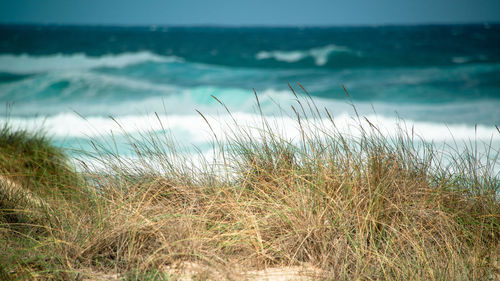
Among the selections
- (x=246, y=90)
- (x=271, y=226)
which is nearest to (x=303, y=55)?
(x=246, y=90)

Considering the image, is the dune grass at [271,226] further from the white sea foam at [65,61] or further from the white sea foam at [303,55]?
the white sea foam at [303,55]

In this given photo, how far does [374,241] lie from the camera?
2.03m

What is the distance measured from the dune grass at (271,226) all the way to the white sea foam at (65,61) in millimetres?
15744

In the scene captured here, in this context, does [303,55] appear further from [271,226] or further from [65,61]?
[271,226]

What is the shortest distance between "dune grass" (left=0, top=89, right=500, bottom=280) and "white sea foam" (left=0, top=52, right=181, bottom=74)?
51.7 ft

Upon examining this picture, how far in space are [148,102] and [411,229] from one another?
10293mm

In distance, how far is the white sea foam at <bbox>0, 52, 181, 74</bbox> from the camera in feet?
56.3

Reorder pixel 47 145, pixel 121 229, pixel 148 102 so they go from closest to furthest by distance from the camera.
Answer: pixel 121 229, pixel 47 145, pixel 148 102

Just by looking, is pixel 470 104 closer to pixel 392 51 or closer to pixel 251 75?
pixel 251 75

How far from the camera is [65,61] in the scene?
19078 millimetres

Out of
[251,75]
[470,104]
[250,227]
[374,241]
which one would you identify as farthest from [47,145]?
[251,75]

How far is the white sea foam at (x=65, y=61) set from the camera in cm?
1717

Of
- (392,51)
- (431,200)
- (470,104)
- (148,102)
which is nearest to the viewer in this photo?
(431,200)

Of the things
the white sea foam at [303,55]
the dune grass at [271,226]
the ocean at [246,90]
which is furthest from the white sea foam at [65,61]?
the dune grass at [271,226]
